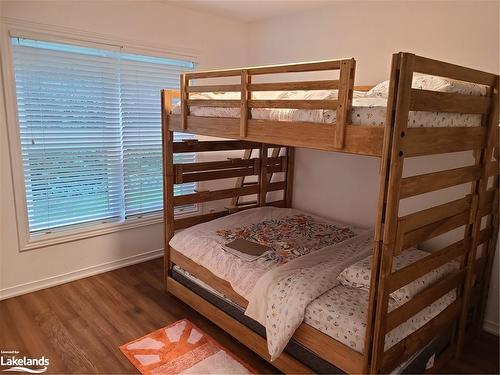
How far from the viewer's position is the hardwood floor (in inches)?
84.7

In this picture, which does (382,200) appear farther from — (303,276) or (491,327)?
(491,327)

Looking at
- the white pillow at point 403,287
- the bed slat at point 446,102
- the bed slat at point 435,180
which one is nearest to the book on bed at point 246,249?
the white pillow at point 403,287

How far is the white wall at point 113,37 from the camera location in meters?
2.67

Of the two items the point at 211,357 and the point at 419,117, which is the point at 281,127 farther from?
the point at 211,357

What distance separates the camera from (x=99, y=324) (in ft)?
8.19

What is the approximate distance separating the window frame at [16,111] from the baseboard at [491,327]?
3.07 m

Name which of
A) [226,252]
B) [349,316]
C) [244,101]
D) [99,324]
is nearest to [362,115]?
[244,101]

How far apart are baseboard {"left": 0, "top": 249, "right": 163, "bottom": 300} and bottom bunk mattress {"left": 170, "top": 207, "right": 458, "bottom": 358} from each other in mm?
900

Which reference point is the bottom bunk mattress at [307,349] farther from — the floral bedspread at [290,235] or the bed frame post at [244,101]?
the bed frame post at [244,101]

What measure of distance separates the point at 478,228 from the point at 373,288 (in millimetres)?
1001

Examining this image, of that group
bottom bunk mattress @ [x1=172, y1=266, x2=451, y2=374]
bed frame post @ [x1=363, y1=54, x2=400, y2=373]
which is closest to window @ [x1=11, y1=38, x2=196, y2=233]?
bottom bunk mattress @ [x1=172, y1=266, x2=451, y2=374]

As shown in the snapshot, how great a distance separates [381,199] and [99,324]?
2.13 meters

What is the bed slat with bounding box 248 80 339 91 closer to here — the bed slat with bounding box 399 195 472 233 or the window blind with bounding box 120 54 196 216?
the bed slat with bounding box 399 195 472 233

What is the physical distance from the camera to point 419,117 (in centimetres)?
147
